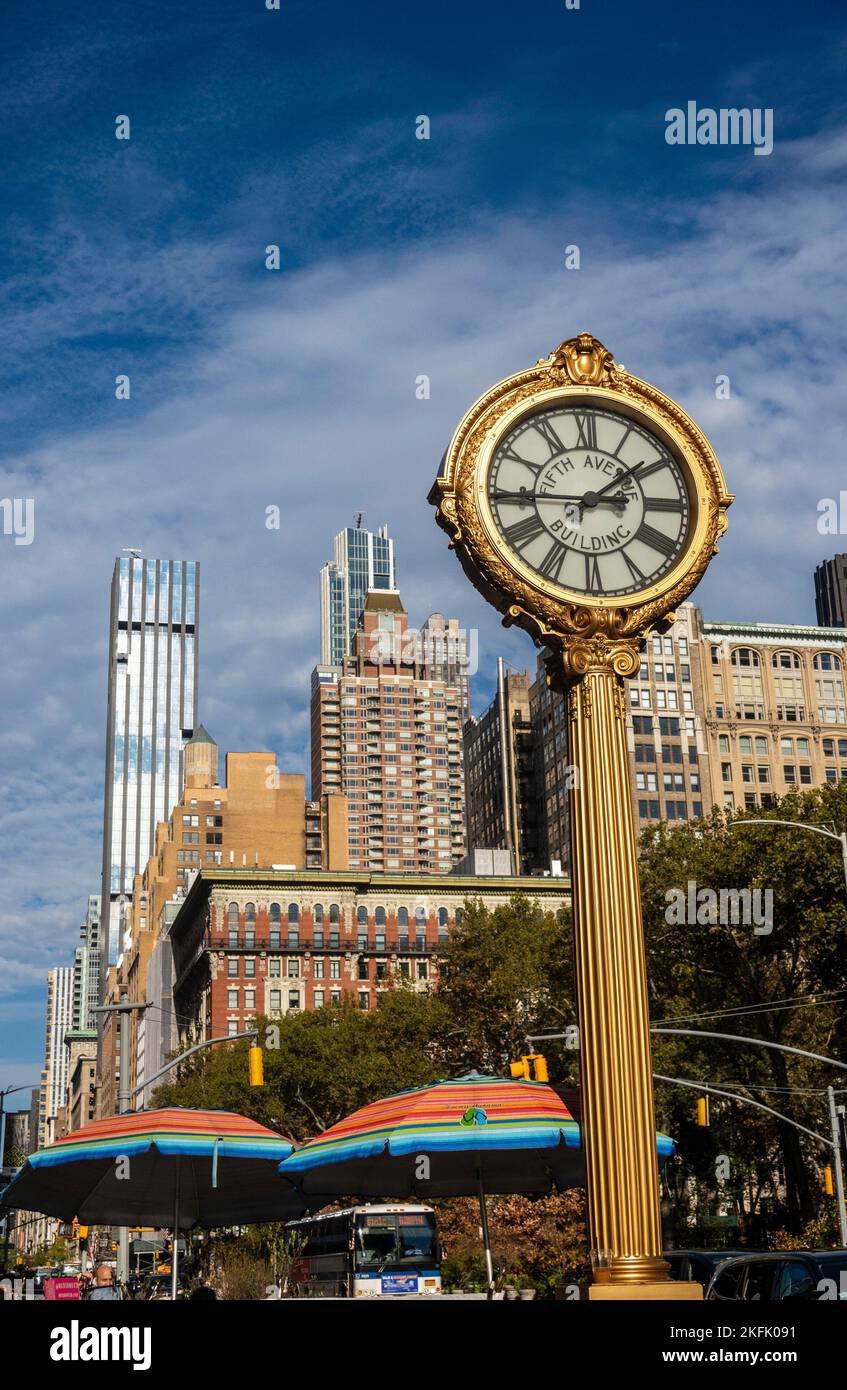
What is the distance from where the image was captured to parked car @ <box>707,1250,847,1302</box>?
1489 centimetres

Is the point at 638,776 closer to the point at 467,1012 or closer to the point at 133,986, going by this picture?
the point at 467,1012

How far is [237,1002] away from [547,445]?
10563cm

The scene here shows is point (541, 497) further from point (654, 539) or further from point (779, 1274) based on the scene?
point (779, 1274)

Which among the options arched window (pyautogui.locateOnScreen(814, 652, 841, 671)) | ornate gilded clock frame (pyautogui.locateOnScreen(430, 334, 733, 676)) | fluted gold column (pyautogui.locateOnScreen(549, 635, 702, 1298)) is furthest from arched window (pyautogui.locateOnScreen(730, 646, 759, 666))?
fluted gold column (pyautogui.locateOnScreen(549, 635, 702, 1298))

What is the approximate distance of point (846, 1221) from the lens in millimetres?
40000

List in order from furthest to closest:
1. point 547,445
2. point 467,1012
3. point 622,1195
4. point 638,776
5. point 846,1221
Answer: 1. point 638,776
2. point 467,1012
3. point 846,1221
4. point 547,445
5. point 622,1195

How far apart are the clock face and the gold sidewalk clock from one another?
15 mm

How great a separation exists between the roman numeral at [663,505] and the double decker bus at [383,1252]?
30.8m

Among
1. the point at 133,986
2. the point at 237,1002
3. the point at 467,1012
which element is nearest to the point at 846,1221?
the point at 467,1012

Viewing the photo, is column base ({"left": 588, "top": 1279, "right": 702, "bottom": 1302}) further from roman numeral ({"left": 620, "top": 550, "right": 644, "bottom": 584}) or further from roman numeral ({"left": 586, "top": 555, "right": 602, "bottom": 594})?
roman numeral ({"left": 620, "top": 550, "right": 644, "bottom": 584})

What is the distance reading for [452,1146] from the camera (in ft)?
54.0

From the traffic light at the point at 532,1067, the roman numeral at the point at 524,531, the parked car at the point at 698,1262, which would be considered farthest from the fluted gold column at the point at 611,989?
the traffic light at the point at 532,1067

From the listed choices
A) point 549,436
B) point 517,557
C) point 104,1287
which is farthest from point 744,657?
point 517,557

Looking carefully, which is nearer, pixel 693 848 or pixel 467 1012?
pixel 693 848
